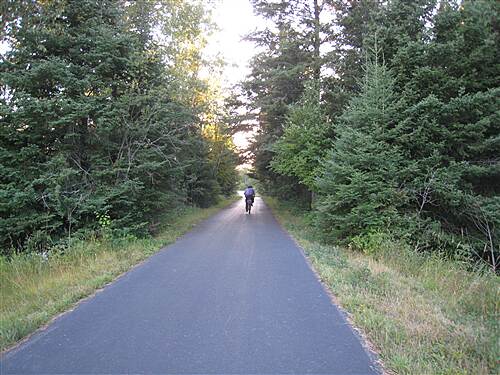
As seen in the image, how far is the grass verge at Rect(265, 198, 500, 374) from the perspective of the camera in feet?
11.7

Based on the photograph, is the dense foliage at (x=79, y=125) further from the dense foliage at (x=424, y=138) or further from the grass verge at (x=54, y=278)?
the dense foliage at (x=424, y=138)

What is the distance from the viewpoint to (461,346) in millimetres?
3770

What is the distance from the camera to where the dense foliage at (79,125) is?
10203mm

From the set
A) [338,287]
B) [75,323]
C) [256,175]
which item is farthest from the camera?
[256,175]

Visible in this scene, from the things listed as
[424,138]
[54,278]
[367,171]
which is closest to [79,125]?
[54,278]

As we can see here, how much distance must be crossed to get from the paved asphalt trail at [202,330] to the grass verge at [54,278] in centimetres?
27

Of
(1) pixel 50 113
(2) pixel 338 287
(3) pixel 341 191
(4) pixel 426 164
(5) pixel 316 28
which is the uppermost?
(5) pixel 316 28

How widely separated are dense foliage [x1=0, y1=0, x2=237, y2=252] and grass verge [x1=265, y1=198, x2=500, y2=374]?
684cm

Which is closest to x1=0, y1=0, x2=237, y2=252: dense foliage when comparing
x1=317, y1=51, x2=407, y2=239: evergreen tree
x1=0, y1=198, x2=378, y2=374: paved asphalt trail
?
x1=0, y1=198, x2=378, y2=374: paved asphalt trail

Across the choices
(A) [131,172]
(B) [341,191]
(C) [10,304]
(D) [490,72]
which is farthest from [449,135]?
(C) [10,304]

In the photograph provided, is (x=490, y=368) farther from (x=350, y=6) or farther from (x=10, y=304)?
A: (x=350, y=6)

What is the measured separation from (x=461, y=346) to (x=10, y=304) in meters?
6.45

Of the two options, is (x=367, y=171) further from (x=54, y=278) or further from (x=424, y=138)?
(x=54, y=278)

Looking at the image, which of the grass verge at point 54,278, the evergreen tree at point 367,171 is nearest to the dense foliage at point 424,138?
the evergreen tree at point 367,171
